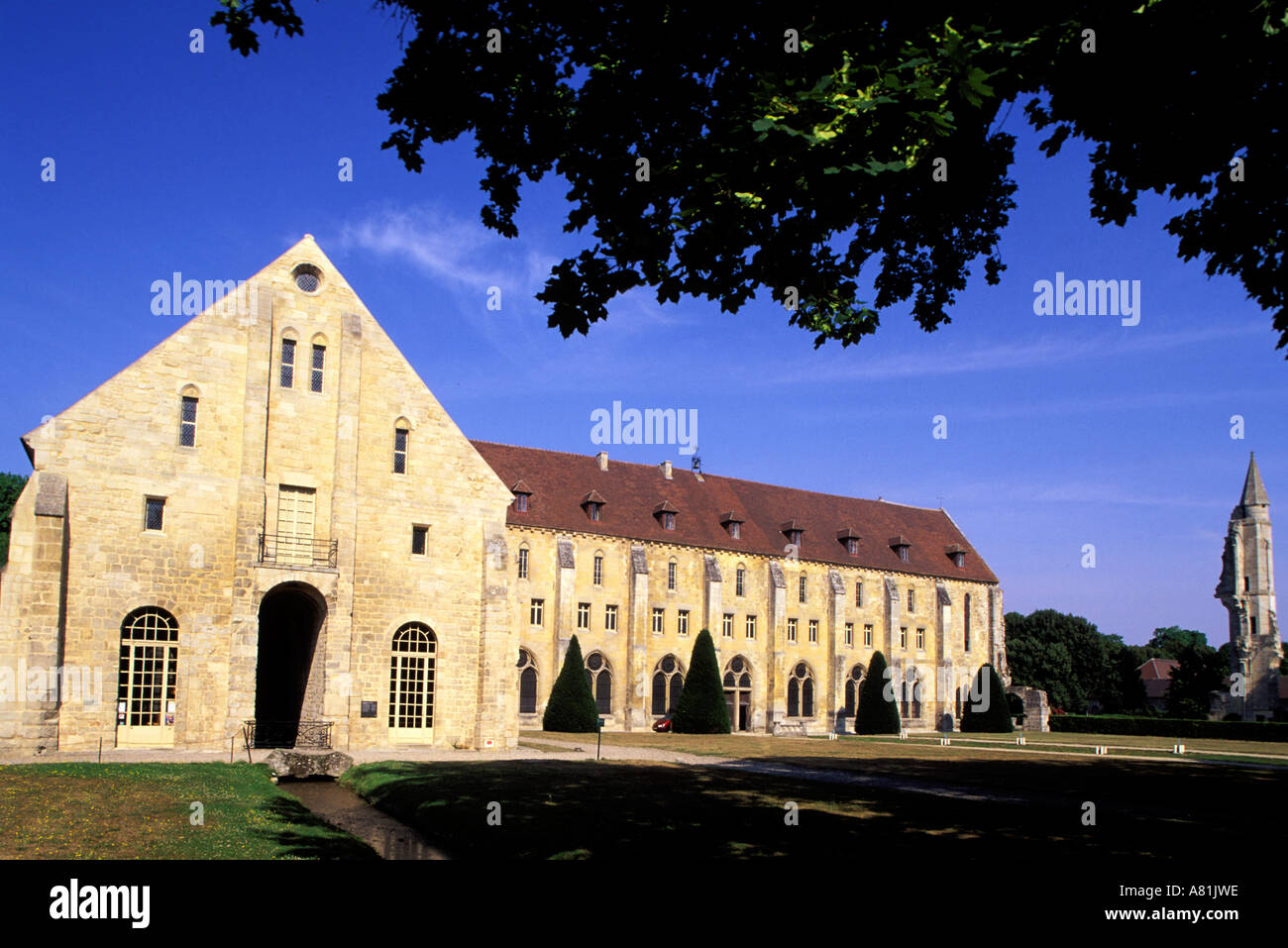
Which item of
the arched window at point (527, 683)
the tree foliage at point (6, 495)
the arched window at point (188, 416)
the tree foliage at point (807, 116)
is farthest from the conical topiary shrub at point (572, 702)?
the tree foliage at point (807, 116)

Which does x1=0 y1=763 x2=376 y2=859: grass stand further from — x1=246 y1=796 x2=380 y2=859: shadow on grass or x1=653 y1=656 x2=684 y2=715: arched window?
x1=653 y1=656 x2=684 y2=715: arched window

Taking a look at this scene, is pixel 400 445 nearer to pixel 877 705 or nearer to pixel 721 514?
pixel 721 514

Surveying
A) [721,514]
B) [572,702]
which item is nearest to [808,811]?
[572,702]

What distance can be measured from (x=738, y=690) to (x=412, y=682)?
93.9 feet

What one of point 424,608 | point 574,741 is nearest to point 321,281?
point 424,608

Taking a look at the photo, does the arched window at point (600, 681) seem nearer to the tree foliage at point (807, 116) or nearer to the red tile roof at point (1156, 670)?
the tree foliage at point (807, 116)

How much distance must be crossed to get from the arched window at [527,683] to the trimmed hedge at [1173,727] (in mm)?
33419

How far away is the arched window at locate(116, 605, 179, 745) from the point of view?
86.0 feet

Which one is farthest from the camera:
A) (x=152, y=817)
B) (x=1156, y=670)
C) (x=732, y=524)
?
(x=1156, y=670)

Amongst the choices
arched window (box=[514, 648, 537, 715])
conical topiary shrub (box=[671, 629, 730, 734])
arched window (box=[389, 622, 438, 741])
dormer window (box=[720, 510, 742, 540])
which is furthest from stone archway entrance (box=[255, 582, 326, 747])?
dormer window (box=[720, 510, 742, 540])

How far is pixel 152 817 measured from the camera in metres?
14.3

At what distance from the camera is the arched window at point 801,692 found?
Answer: 57325 millimetres

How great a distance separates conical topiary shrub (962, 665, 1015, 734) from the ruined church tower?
29165 mm
